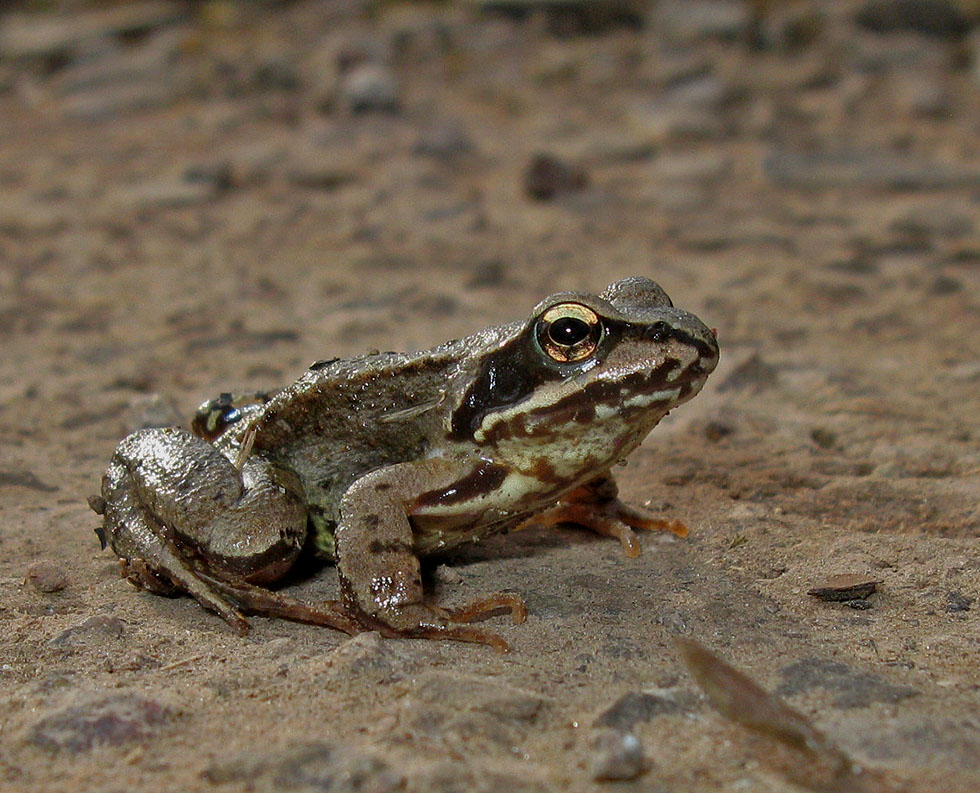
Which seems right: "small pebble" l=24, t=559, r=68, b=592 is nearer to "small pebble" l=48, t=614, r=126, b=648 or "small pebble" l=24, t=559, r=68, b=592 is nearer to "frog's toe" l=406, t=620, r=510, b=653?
"small pebble" l=48, t=614, r=126, b=648

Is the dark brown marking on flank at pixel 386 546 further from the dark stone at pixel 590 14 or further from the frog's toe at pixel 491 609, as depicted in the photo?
the dark stone at pixel 590 14

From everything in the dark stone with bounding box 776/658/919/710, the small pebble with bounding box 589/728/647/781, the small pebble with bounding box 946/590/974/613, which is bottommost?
the small pebble with bounding box 946/590/974/613

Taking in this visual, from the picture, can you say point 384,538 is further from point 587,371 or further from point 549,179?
point 549,179

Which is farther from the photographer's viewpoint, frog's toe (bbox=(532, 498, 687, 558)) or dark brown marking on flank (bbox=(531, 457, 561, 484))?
frog's toe (bbox=(532, 498, 687, 558))

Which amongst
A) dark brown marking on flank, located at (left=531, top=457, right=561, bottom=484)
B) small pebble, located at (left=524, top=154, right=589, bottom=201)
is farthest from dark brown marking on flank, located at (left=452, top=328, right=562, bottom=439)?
small pebble, located at (left=524, top=154, right=589, bottom=201)

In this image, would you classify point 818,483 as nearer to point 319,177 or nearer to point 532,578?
point 532,578

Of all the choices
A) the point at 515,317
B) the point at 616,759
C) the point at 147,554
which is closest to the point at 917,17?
the point at 515,317
